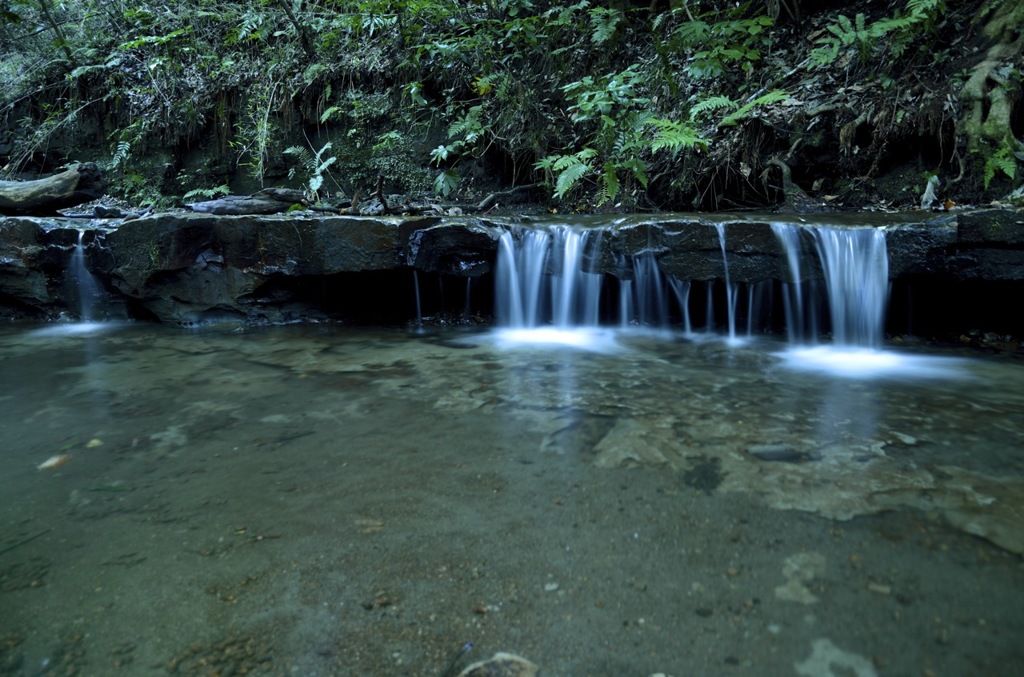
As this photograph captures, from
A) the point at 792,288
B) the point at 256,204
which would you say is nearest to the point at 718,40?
the point at 792,288

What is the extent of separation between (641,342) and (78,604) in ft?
14.8

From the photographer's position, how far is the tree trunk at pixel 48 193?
750cm

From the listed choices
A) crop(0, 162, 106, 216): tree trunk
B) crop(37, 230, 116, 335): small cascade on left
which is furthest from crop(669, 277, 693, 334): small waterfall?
crop(0, 162, 106, 216): tree trunk

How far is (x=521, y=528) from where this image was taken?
2.17 metres

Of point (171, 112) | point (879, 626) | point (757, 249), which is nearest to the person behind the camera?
point (879, 626)

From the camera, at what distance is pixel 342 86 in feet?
35.6

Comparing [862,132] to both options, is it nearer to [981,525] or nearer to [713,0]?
[713,0]

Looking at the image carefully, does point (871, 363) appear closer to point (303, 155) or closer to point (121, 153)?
point (303, 155)

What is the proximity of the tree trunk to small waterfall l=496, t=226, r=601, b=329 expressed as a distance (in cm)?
561

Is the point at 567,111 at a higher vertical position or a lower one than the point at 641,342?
higher

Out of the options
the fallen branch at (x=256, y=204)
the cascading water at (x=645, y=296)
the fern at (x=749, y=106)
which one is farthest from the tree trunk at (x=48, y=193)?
the fern at (x=749, y=106)

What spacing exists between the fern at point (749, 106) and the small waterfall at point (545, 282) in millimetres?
2770

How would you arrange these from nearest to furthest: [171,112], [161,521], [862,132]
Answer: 1. [161,521]
2. [862,132]
3. [171,112]

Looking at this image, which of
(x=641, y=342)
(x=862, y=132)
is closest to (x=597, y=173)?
(x=862, y=132)
